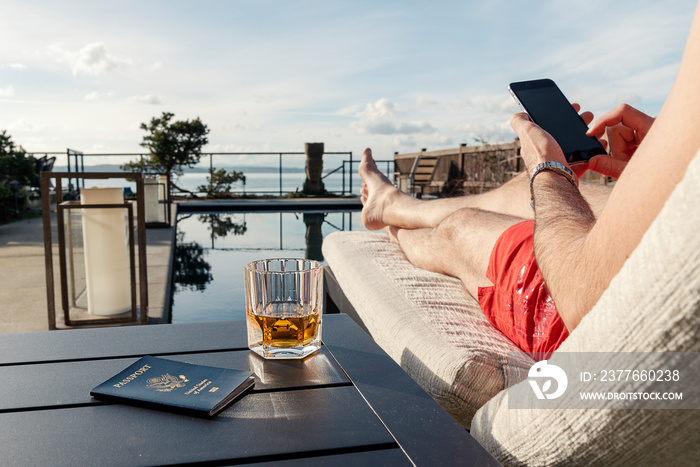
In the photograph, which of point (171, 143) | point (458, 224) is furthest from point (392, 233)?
point (171, 143)

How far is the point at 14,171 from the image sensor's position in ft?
24.7

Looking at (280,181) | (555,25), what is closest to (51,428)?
(555,25)

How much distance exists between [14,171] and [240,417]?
344 inches

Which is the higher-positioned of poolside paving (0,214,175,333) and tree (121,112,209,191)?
tree (121,112,209,191)

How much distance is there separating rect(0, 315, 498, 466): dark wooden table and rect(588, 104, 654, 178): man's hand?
0.99m

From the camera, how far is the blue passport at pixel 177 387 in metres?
0.57

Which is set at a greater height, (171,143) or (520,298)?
(171,143)

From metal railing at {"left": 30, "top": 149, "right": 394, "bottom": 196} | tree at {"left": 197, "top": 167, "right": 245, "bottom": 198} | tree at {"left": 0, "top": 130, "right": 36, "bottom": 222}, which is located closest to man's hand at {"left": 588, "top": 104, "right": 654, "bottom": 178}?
tree at {"left": 0, "top": 130, "right": 36, "bottom": 222}

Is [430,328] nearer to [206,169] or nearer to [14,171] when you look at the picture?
[14,171]

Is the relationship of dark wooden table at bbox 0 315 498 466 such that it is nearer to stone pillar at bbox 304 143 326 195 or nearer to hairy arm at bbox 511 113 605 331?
hairy arm at bbox 511 113 605 331

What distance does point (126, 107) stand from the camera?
11.1 m

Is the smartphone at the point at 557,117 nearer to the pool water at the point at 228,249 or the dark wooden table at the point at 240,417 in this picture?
the dark wooden table at the point at 240,417

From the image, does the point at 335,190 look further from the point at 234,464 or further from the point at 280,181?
the point at 234,464

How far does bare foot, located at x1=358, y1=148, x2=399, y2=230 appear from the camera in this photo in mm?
2484
